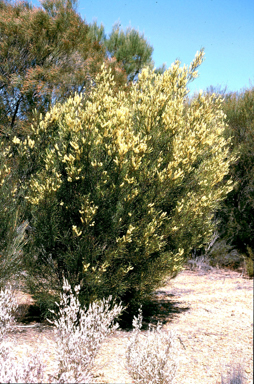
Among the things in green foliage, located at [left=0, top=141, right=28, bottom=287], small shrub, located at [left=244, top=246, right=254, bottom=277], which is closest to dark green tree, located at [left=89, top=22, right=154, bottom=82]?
Result: small shrub, located at [left=244, top=246, right=254, bottom=277]

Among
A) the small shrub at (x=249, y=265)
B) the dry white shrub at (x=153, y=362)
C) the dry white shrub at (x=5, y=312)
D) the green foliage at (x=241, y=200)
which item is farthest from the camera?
the green foliage at (x=241, y=200)

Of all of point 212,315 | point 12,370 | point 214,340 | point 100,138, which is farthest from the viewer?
point 212,315

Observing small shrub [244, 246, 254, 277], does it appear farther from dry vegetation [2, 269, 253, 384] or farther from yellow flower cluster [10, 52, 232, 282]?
yellow flower cluster [10, 52, 232, 282]

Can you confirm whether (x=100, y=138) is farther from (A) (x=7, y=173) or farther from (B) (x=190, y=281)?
(B) (x=190, y=281)

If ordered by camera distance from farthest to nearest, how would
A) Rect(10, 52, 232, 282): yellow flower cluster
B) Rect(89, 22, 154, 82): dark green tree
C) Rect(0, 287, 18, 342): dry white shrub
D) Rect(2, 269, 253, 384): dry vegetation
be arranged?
Rect(89, 22, 154, 82): dark green tree < Rect(10, 52, 232, 282): yellow flower cluster < Rect(2, 269, 253, 384): dry vegetation < Rect(0, 287, 18, 342): dry white shrub

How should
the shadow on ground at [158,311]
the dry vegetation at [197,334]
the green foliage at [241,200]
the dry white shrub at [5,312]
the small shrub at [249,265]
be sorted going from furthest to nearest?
the green foliage at [241,200] < the small shrub at [249,265] < the shadow on ground at [158,311] < the dry vegetation at [197,334] < the dry white shrub at [5,312]

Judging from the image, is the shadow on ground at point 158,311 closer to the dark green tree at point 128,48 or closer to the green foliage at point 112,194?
the green foliage at point 112,194

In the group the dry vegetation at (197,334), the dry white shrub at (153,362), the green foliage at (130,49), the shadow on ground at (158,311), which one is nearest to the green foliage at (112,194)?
the shadow on ground at (158,311)

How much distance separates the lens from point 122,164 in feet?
14.3

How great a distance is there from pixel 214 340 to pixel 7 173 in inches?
139

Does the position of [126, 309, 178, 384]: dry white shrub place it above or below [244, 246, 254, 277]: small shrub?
below

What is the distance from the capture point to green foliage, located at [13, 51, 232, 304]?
174 inches

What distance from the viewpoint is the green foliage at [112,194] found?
441 centimetres

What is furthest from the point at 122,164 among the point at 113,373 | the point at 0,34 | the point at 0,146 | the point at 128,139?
the point at 0,34
